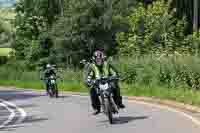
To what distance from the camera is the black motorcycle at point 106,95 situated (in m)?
16.4

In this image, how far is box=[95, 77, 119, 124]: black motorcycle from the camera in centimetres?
1644

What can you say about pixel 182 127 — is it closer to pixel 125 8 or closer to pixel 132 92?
pixel 132 92

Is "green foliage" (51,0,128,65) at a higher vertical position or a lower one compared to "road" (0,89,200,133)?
higher

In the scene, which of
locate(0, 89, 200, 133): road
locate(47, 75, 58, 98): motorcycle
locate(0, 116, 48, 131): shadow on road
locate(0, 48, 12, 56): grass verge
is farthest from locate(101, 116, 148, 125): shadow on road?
locate(0, 48, 12, 56): grass verge

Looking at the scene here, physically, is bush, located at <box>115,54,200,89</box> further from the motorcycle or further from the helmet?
the helmet

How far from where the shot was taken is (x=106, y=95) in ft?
54.4

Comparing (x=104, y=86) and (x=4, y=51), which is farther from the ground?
(x=4, y=51)

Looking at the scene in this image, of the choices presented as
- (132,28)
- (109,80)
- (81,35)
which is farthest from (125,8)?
(109,80)

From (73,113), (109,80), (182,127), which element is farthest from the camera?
(73,113)

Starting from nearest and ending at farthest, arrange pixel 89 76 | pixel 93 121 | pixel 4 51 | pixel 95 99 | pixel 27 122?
pixel 89 76 < pixel 93 121 < pixel 95 99 < pixel 27 122 < pixel 4 51

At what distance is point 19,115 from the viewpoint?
69.9 ft

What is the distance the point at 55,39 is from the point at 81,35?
2.55 meters

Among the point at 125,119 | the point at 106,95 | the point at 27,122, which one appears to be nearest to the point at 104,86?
the point at 106,95

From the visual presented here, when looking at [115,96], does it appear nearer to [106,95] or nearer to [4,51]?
[106,95]
